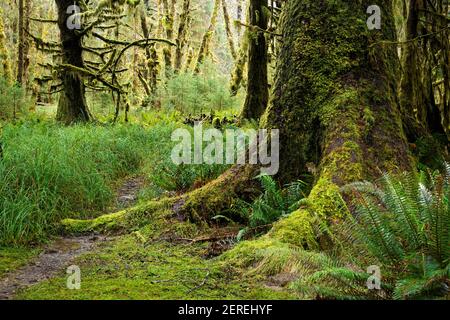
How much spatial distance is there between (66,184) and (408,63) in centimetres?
507

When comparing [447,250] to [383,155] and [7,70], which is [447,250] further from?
[7,70]

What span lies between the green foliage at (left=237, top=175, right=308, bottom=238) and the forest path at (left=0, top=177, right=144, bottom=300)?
160cm

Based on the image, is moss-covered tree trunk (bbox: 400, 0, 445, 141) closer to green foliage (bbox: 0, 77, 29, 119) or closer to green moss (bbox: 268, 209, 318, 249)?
green moss (bbox: 268, 209, 318, 249)

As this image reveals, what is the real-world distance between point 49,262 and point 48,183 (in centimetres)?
169

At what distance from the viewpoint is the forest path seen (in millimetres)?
3545

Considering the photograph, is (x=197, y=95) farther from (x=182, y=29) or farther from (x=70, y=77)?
(x=182, y=29)

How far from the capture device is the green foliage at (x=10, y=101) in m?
14.8

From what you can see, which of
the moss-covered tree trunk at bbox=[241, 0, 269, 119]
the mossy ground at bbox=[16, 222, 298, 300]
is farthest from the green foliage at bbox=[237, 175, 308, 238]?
the moss-covered tree trunk at bbox=[241, 0, 269, 119]

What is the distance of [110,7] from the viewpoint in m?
14.9

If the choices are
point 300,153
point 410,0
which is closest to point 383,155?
point 300,153

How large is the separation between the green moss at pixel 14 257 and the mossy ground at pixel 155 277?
1.62 ft

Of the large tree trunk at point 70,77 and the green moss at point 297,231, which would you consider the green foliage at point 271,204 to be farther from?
the large tree trunk at point 70,77

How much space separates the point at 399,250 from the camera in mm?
2898
